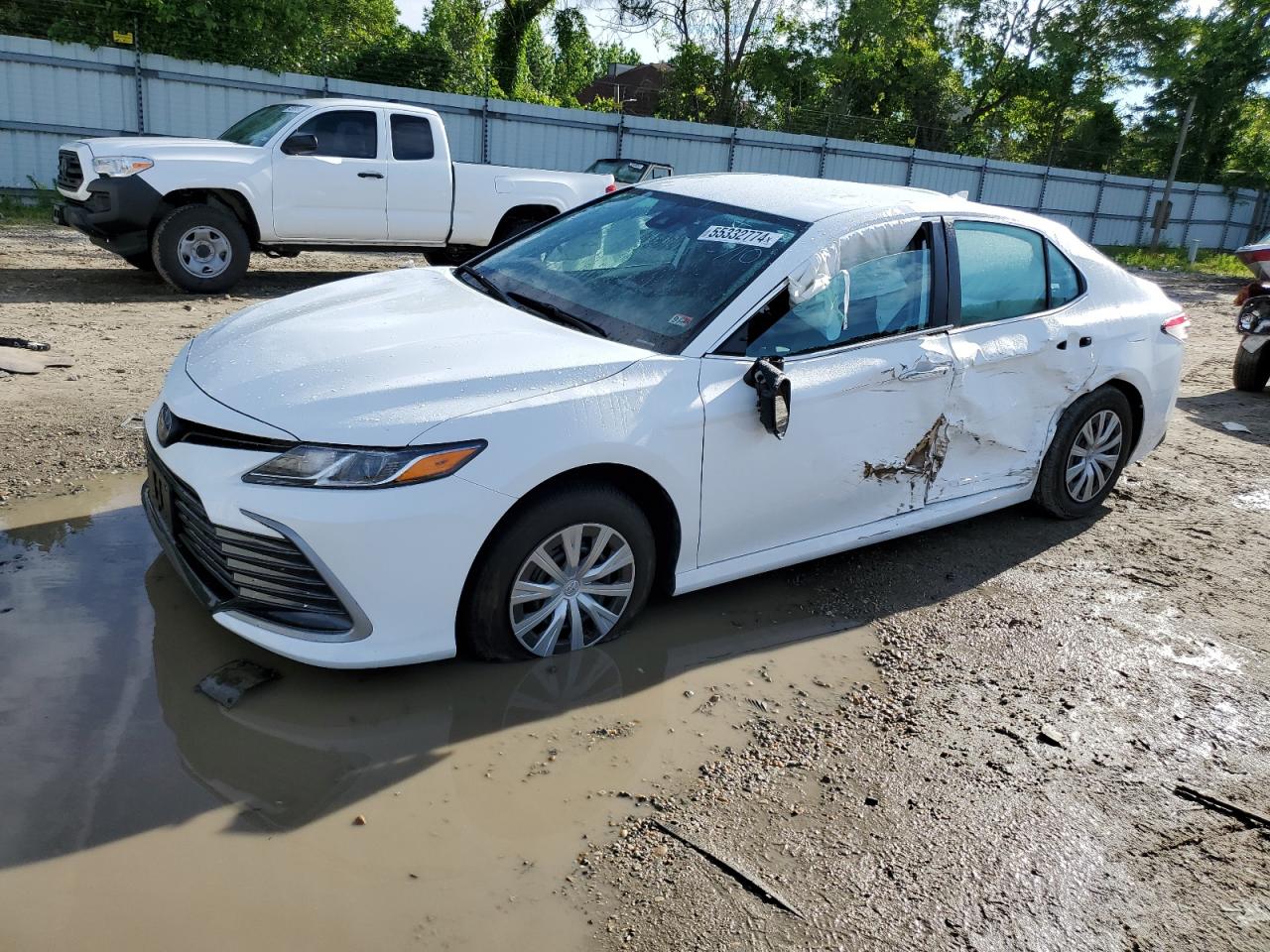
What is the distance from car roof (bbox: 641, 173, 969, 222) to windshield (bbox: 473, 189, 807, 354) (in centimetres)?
9

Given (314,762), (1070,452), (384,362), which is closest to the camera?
(314,762)

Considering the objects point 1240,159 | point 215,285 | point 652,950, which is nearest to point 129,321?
point 215,285

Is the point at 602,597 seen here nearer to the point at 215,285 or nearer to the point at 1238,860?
the point at 1238,860

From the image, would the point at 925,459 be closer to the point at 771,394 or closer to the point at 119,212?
the point at 771,394

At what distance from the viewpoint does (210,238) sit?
9.70 metres

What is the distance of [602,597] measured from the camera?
3715 mm

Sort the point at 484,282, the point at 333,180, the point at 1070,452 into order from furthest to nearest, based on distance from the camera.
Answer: the point at 333,180, the point at 1070,452, the point at 484,282

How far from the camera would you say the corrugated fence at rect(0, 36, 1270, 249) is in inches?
619

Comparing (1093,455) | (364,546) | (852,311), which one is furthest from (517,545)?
(1093,455)

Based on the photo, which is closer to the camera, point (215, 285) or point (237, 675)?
point (237, 675)

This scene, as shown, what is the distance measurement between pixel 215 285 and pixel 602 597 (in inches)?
297

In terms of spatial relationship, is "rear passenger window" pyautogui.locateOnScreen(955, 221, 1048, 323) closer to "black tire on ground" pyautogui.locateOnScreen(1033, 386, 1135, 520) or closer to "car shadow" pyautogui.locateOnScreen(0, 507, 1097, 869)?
"black tire on ground" pyautogui.locateOnScreen(1033, 386, 1135, 520)

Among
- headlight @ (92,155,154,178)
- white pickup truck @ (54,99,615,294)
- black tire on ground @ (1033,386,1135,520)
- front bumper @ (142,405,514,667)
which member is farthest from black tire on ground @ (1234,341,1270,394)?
headlight @ (92,155,154,178)

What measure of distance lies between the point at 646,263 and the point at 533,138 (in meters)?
16.9
